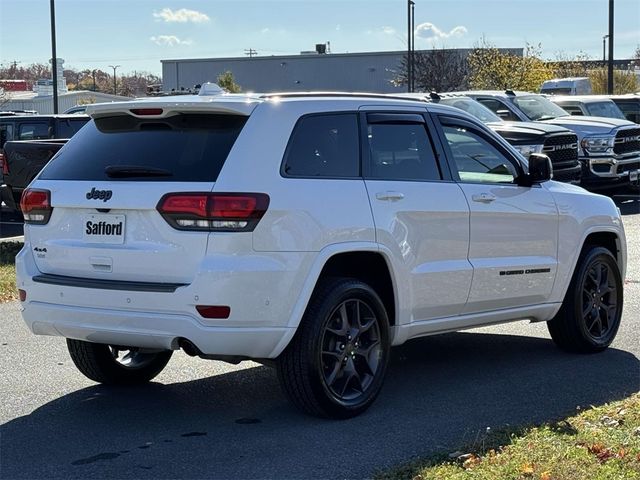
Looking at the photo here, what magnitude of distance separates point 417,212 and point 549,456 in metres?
1.93

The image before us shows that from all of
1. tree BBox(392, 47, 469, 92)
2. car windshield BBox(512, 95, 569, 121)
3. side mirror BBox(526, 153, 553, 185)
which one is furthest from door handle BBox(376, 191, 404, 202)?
tree BBox(392, 47, 469, 92)

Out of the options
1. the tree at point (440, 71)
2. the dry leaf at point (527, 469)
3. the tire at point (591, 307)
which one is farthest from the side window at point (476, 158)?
the tree at point (440, 71)

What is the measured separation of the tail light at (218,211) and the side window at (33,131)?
16289 millimetres

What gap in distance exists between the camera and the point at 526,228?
753 centimetres

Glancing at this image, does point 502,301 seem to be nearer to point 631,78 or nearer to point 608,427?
point 608,427

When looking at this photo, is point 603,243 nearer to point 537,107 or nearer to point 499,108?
point 499,108

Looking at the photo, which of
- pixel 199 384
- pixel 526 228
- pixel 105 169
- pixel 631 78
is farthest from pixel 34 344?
pixel 631 78

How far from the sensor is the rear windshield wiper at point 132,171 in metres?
5.98

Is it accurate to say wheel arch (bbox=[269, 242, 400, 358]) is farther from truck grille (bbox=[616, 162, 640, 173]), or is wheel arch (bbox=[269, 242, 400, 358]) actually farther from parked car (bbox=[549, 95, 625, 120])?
parked car (bbox=[549, 95, 625, 120])

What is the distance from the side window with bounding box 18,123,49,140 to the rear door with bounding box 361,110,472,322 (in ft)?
51.0

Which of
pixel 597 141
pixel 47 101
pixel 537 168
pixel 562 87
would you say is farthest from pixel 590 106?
pixel 47 101

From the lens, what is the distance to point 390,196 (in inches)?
256

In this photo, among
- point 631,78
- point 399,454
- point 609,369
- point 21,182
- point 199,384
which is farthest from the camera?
point 631,78

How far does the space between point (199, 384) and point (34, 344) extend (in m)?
1.89
